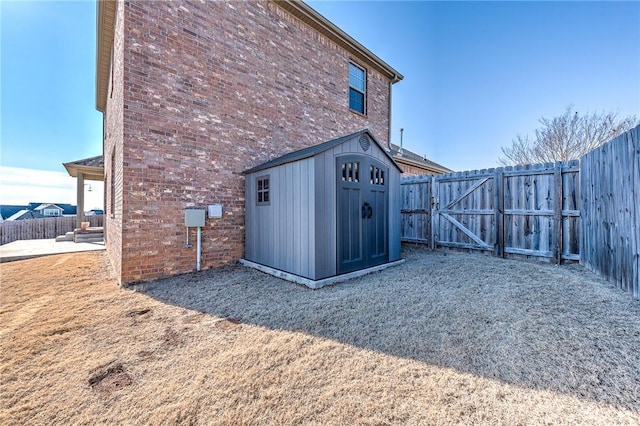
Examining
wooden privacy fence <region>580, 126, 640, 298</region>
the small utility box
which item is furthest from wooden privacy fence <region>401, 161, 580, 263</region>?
the small utility box

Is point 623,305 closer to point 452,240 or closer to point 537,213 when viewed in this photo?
point 537,213

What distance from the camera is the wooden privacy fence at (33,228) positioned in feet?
38.4

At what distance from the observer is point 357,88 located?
916cm

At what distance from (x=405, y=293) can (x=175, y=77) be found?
577 cm

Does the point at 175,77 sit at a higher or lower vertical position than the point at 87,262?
higher

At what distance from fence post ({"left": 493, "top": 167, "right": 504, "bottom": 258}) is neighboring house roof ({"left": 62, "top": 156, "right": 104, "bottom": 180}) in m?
14.3

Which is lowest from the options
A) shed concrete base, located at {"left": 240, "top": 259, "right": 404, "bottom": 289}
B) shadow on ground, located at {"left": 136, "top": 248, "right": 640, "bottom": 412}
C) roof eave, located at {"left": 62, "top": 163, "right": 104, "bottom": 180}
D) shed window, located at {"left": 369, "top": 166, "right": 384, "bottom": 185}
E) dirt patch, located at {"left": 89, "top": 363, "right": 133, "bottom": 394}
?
dirt patch, located at {"left": 89, "top": 363, "right": 133, "bottom": 394}

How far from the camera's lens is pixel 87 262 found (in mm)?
6375

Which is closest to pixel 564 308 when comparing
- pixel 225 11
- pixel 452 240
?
pixel 452 240

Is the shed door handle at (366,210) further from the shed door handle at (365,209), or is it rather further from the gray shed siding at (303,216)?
the gray shed siding at (303,216)

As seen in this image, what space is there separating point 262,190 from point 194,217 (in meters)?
1.43

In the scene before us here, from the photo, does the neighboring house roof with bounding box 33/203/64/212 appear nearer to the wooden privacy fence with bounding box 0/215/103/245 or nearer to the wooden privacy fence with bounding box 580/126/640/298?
the wooden privacy fence with bounding box 0/215/103/245

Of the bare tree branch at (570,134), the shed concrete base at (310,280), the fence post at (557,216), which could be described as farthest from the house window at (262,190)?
the bare tree branch at (570,134)

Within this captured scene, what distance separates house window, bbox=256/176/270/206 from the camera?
525 cm
